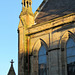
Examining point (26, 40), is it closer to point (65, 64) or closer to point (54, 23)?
point (54, 23)

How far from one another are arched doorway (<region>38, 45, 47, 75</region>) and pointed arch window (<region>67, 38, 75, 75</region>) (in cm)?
280

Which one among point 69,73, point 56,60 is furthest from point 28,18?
point 69,73

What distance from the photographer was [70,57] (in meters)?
19.2

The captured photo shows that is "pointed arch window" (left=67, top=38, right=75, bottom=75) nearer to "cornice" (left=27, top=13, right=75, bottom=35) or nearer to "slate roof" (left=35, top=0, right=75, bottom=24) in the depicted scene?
"cornice" (left=27, top=13, right=75, bottom=35)

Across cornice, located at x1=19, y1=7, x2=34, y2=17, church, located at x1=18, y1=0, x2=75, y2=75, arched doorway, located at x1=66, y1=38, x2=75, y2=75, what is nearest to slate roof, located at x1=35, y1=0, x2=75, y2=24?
church, located at x1=18, y1=0, x2=75, y2=75

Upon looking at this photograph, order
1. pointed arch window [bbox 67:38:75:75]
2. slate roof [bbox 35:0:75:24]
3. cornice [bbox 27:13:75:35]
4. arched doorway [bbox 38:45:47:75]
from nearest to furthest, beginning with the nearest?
1. pointed arch window [bbox 67:38:75:75]
2. cornice [bbox 27:13:75:35]
3. arched doorway [bbox 38:45:47:75]
4. slate roof [bbox 35:0:75:24]

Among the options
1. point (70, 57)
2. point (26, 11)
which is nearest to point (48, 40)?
point (70, 57)

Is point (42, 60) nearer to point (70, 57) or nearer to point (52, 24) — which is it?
point (70, 57)

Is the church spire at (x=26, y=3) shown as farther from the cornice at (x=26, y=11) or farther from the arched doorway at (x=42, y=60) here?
the arched doorway at (x=42, y=60)

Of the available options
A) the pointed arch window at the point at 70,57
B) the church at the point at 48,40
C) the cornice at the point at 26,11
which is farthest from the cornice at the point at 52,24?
the cornice at the point at 26,11

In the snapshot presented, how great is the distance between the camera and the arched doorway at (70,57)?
18844 millimetres

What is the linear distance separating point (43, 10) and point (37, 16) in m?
1.13

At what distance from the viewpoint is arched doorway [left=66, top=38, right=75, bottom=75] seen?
742 inches

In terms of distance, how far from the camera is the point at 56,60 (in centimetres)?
1964
